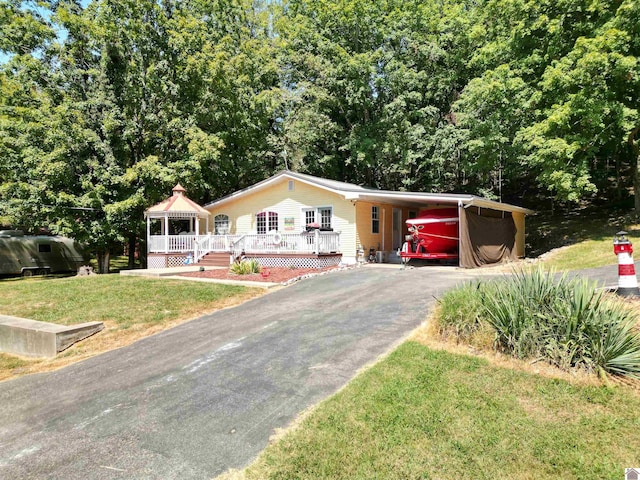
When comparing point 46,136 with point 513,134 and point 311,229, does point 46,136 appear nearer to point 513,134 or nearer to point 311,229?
point 311,229

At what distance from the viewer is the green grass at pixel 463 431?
3.12 metres

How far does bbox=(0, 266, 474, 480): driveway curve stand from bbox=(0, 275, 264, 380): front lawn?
77cm

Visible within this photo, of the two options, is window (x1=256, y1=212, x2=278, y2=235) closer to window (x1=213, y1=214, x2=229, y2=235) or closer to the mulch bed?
window (x1=213, y1=214, x2=229, y2=235)

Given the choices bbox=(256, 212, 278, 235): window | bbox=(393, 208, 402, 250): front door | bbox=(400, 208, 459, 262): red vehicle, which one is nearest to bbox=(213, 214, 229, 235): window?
bbox=(256, 212, 278, 235): window

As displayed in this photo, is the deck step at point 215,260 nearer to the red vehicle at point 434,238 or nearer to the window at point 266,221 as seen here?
the window at point 266,221

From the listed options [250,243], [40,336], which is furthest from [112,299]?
[250,243]

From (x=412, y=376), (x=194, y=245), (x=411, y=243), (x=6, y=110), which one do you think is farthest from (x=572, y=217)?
(x=6, y=110)

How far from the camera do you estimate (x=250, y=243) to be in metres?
18.3

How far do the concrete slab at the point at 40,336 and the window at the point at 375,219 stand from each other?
43.7ft

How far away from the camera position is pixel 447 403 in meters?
4.09

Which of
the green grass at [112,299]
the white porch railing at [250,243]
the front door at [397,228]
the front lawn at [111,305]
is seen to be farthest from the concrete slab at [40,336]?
the front door at [397,228]

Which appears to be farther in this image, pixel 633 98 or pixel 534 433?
pixel 633 98

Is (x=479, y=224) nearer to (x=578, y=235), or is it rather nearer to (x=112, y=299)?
(x=578, y=235)

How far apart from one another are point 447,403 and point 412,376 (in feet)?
2.29
